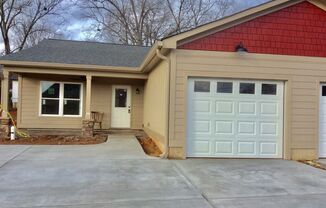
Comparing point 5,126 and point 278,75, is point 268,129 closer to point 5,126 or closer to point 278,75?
point 278,75

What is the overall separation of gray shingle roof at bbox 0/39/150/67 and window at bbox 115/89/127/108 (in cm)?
153

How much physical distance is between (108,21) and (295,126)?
2785cm

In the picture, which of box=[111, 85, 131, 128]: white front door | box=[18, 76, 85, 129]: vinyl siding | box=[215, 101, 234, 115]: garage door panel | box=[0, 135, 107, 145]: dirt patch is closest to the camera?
box=[215, 101, 234, 115]: garage door panel

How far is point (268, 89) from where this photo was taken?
1043cm

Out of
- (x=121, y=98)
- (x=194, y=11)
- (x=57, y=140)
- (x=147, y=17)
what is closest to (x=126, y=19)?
(x=147, y=17)

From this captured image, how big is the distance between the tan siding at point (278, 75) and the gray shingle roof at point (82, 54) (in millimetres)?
5640

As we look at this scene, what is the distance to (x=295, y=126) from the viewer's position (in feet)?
34.0

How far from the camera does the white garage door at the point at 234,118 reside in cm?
1007

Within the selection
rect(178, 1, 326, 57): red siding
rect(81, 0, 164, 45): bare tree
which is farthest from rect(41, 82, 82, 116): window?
rect(81, 0, 164, 45): bare tree

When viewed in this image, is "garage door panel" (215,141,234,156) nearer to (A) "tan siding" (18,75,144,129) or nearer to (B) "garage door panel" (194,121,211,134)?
(B) "garage door panel" (194,121,211,134)

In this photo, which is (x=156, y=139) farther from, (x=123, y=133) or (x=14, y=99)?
(x=14, y=99)

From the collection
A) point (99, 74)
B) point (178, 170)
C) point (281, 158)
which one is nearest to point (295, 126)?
point (281, 158)

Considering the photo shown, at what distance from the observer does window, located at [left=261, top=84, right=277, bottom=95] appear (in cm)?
1038

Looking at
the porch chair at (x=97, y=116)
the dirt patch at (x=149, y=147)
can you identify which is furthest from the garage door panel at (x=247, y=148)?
the porch chair at (x=97, y=116)
